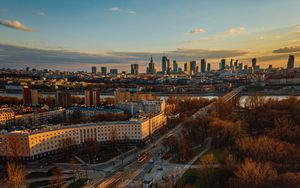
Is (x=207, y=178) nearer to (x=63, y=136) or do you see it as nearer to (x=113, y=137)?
(x=113, y=137)

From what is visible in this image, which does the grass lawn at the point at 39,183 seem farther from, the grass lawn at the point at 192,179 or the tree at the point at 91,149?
the grass lawn at the point at 192,179

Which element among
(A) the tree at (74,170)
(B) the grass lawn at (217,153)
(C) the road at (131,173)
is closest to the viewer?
(C) the road at (131,173)

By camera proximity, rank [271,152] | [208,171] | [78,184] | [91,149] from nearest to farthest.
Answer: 1. [208,171]
2. [271,152]
3. [78,184]
4. [91,149]

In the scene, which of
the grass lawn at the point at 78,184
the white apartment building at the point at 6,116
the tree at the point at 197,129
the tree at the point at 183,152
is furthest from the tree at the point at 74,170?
the white apartment building at the point at 6,116

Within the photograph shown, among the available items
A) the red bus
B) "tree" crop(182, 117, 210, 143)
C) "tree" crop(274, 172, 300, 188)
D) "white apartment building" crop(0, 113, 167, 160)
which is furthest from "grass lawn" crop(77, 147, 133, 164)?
"tree" crop(274, 172, 300, 188)

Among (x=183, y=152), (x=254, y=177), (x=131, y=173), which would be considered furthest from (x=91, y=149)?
(x=254, y=177)

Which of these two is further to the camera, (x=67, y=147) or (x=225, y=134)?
(x=225, y=134)

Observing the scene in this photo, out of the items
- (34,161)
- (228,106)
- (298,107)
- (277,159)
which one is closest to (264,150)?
(277,159)
